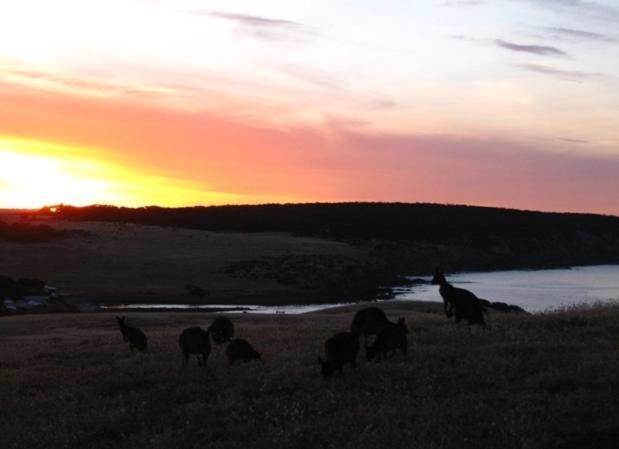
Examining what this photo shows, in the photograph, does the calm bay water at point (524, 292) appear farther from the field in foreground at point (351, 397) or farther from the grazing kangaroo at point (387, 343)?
the grazing kangaroo at point (387, 343)

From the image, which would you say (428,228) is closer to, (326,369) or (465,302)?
(465,302)

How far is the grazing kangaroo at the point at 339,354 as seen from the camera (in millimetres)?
14233

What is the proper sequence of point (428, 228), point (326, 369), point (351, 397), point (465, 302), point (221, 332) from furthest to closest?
point (428, 228) → point (221, 332) → point (465, 302) → point (326, 369) → point (351, 397)

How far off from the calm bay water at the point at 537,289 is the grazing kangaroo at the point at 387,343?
53082 millimetres

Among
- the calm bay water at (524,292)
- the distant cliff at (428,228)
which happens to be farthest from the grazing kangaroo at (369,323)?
the distant cliff at (428,228)

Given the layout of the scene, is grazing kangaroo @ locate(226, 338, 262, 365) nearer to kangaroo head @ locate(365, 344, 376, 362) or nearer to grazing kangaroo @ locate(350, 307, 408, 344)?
grazing kangaroo @ locate(350, 307, 408, 344)

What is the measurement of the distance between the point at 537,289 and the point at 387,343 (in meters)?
85.1

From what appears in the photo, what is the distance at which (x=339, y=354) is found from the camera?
14398 mm

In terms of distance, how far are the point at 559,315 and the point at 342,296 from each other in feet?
205

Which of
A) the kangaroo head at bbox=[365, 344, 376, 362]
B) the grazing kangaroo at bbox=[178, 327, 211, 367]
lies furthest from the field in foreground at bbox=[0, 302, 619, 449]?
the grazing kangaroo at bbox=[178, 327, 211, 367]

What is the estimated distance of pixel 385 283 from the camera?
100062 mm

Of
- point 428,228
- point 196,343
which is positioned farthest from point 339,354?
point 428,228

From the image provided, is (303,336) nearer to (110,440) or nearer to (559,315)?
(559,315)

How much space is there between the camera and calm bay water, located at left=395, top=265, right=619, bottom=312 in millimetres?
77500
